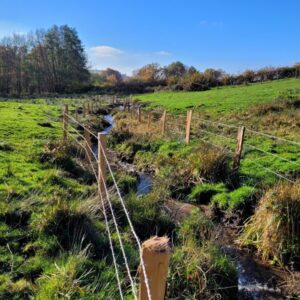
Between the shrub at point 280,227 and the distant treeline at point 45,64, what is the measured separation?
2620 inches

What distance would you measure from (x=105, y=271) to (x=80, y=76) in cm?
7492

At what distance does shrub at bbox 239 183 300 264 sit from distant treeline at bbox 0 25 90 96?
66.5m

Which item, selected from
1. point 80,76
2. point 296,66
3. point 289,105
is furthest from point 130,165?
point 80,76

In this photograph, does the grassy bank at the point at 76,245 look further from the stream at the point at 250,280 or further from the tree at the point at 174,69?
the tree at the point at 174,69

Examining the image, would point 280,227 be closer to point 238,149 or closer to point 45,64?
point 238,149

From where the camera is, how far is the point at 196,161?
1172cm

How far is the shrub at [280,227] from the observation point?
275 inches

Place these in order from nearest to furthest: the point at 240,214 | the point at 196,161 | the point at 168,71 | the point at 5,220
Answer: the point at 5,220 < the point at 240,214 < the point at 196,161 < the point at 168,71

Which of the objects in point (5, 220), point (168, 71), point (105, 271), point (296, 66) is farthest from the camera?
point (168, 71)

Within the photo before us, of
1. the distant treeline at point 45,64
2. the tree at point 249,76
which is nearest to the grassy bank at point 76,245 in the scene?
the tree at point 249,76

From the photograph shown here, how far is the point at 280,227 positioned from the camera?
7.03 metres

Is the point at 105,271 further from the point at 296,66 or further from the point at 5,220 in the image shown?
the point at 296,66

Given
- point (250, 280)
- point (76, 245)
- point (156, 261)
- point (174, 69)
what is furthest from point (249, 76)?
point (156, 261)

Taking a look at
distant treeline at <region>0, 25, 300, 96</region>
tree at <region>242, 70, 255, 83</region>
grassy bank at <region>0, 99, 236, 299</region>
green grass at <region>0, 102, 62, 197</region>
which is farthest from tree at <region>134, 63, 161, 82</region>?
grassy bank at <region>0, 99, 236, 299</region>
